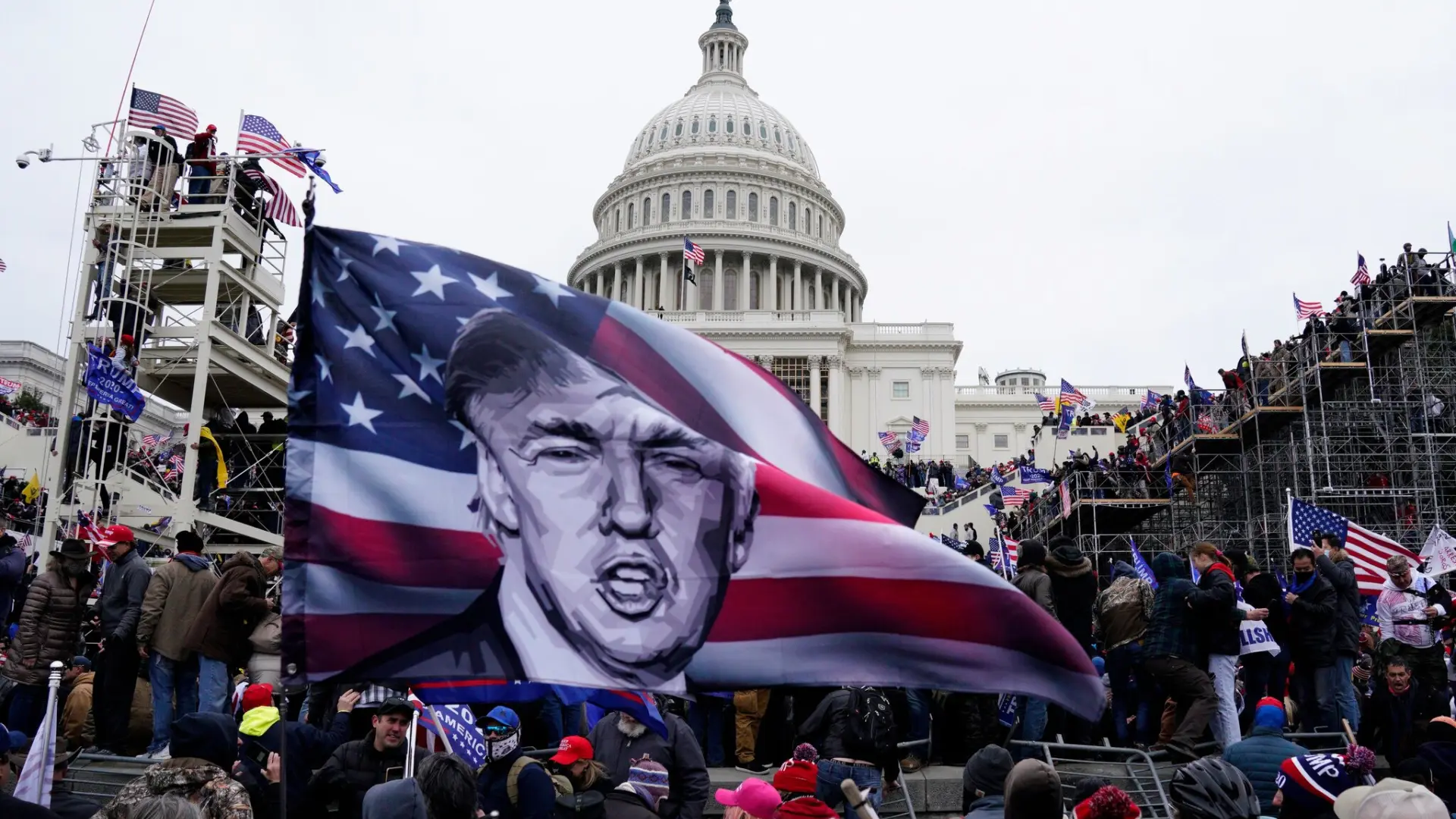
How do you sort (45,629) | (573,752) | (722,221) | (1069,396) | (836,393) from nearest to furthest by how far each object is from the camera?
(573,752), (45,629), (1069,396), (836,393), (722,221)

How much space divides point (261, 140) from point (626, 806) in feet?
56.2

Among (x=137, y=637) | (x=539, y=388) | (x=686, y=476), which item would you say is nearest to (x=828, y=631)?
(x=686, y=476)

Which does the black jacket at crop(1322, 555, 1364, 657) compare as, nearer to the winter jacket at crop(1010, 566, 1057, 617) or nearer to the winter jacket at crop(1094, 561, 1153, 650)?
the winter jacket at crop(1094, 561, 1153, 650)

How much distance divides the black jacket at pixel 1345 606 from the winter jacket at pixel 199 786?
8276mm

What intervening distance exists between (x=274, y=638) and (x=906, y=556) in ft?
19.1

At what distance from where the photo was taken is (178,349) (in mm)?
21203

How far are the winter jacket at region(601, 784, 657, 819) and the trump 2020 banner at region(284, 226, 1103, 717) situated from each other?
202 centimetres

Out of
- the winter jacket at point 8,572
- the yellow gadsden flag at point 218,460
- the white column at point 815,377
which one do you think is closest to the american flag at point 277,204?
the yellow gadsden flag at point 218,460

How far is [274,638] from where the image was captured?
906cm

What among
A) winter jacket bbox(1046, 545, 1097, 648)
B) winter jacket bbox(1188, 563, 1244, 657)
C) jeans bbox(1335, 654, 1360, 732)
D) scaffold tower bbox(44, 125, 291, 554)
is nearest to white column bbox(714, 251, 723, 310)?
scaffold tower bbox(44, 125, 291, 554)

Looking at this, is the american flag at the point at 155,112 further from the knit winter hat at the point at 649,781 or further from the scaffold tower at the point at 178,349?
the knit winter hat at the point at 649,781

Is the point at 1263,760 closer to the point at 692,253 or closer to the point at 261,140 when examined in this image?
the point at 261,140

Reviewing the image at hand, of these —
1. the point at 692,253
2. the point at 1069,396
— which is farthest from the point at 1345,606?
the point at 692,253

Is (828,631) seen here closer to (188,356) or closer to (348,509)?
(348,509)
